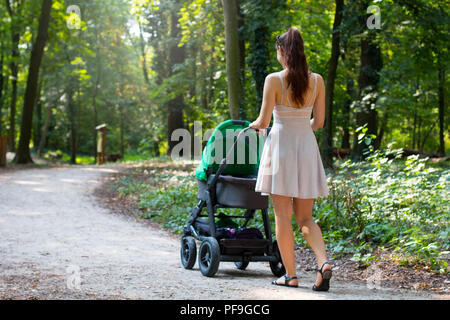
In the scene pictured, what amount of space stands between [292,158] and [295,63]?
0.81 meters

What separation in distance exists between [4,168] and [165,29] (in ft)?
44.0

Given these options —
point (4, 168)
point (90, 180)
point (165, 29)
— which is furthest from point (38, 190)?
point (165, 29)

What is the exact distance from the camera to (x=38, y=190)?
1216 cm

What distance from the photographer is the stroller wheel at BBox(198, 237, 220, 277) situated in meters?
5.06

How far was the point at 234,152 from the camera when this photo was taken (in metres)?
5.39

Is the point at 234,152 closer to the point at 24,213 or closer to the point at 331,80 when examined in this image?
the point at 24,213

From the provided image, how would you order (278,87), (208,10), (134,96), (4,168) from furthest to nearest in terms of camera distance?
1. (134,96)
2. (4,168)
3. (208,10)
4. (278,87)

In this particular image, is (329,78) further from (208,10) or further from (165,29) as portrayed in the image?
(165,29)

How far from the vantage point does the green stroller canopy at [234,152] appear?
17.7ft

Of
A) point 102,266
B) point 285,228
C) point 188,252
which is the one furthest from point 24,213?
point 285,228

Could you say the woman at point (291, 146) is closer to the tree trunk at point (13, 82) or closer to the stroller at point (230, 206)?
the stroller at point (230, 206)

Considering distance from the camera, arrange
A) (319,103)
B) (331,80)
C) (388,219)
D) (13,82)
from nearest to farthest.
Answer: (319,103) < (388,219) < (331,80) < (13,82)

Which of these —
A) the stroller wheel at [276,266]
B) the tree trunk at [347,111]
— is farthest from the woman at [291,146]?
the tree trunk at [347,111]

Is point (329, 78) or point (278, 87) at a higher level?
point (329, 78)
